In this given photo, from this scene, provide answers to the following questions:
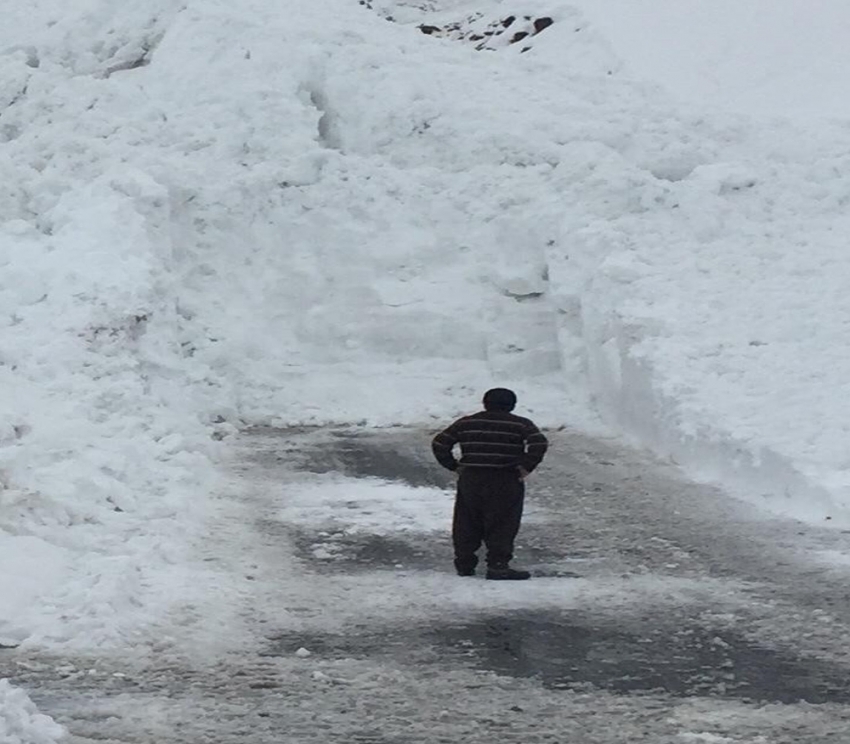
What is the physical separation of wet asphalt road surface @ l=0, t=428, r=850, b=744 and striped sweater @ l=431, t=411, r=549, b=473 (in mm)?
718

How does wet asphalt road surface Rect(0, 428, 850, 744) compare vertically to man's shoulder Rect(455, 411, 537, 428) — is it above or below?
below

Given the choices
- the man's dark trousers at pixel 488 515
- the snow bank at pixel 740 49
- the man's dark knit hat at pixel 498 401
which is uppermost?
the snow bank at pixel 740 49

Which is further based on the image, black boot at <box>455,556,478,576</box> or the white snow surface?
the white snow surface

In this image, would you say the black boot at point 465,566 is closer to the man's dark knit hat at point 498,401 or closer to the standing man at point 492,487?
the standing man at point 492,487

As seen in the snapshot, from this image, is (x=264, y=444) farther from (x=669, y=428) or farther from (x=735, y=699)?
(x=735, y=699)

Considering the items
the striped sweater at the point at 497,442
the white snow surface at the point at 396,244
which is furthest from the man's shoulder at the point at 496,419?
the white snow surface at the point at 396,244

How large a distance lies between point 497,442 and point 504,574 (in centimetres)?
82

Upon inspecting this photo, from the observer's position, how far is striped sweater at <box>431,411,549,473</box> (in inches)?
342

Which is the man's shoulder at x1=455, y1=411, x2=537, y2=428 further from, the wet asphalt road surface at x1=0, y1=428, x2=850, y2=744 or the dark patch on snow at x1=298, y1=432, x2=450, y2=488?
the dark patch on snow at x1=298, y1=432, x2=450, y2=488

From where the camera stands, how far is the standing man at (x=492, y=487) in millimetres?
8648

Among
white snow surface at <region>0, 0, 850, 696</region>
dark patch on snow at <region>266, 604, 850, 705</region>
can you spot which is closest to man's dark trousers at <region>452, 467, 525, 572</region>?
dark patch on snow at <region>266, 604, 850, 705</region>

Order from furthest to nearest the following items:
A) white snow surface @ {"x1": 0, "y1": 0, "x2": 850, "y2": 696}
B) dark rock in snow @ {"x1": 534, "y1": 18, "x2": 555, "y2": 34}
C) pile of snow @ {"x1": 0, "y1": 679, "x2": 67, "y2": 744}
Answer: dark rock in snow @ {"x1": 534, "y1": 18, "x2": 555, "y2": 34} < white snow surface @ {"x1": 0, "y1": 0, "x2": 850, "y2": 696} < pile of snow @ {"x1": 0, "y1": 679, "x2": 67, "y2": 744}

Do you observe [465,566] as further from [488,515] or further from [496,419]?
[496,419]

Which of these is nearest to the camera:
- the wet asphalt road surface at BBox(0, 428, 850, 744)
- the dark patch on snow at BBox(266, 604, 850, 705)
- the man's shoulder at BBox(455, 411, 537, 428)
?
the wet asphalt road surface at BBox(0, 428, 850, 744)
